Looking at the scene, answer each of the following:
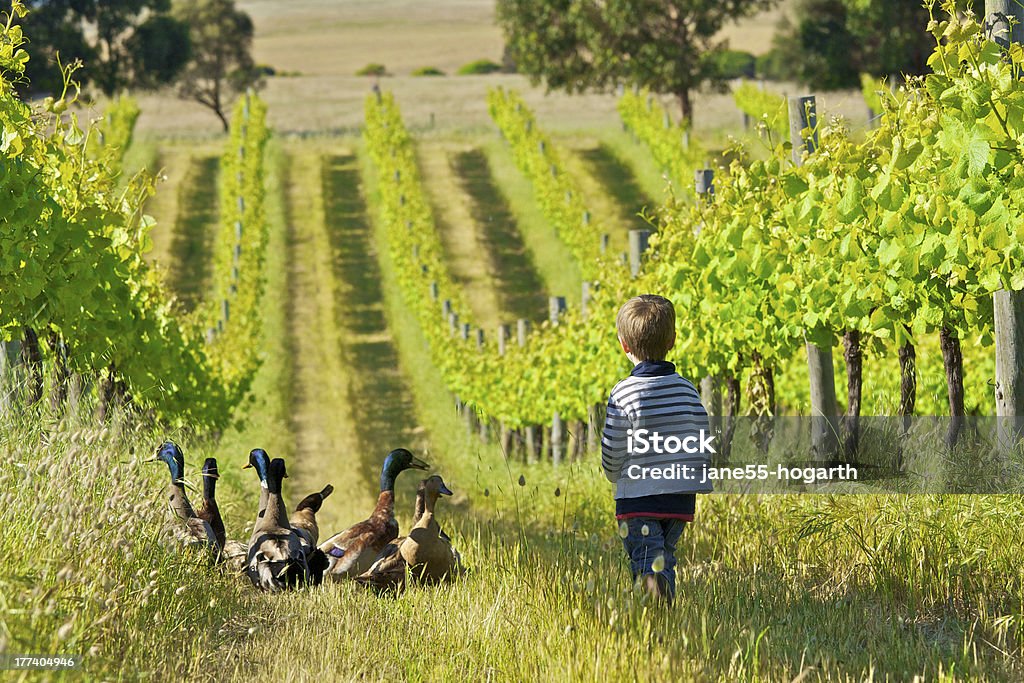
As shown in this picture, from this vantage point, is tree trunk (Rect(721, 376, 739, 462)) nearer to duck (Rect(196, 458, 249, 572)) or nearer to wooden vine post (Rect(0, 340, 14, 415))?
duck (Rect(196, 458, 249, 572))

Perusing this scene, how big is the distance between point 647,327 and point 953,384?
250 centimetres

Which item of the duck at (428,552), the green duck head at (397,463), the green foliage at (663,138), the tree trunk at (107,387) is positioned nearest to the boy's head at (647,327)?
the duck at (428,552)

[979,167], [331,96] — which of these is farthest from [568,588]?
[331,96]

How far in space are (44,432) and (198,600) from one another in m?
1.26

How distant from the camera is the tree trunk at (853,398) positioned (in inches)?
286

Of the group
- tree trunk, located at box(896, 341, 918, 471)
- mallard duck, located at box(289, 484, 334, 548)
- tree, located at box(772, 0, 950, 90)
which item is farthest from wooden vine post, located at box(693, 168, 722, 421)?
tree, located at box(772, 0, 950, 90)

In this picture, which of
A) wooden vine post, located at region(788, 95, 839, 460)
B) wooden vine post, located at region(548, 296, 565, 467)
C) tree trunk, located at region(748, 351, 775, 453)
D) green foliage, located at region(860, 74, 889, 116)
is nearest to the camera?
wooden vine post, located at region(788, 95, 839, 460)

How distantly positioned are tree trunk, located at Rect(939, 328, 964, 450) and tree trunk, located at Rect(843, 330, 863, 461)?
0.69 m

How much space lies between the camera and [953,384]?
6.53 meters

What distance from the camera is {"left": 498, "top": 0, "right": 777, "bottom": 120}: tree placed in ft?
137

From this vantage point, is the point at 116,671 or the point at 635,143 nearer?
the point at 116,671

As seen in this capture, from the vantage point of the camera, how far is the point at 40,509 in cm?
427

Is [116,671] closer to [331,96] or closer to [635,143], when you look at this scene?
[635,143]

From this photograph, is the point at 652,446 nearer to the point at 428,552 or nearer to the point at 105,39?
the point at 428,552
